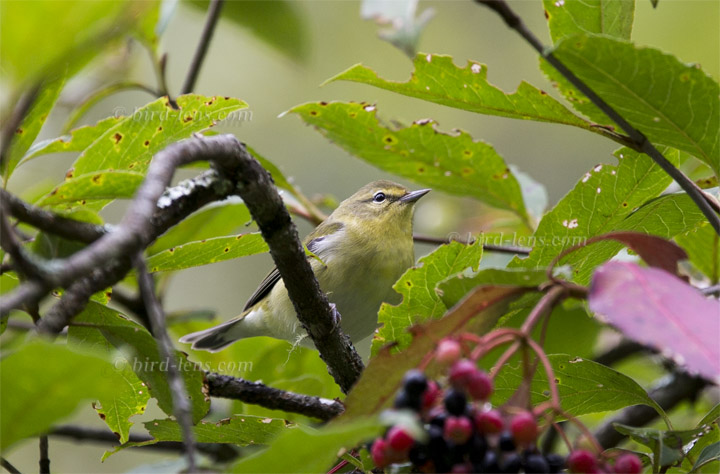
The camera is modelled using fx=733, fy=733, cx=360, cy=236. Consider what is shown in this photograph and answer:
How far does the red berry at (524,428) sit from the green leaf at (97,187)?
103cm

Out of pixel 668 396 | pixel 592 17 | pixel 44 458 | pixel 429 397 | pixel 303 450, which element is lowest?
pixel 668 396

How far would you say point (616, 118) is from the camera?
1991 mm

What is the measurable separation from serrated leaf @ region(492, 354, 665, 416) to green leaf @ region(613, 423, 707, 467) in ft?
0.60

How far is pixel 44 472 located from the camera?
225 cm

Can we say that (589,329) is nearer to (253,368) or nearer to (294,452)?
(253,368)

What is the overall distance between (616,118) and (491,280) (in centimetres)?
77

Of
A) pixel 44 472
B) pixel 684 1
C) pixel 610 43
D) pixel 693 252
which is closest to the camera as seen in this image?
pixel 610 43

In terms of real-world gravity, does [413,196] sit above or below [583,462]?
above

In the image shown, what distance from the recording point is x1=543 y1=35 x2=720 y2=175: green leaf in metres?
1.75

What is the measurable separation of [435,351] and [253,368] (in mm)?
2212

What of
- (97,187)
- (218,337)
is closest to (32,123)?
(97,187)

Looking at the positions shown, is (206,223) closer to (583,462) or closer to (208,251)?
(208,251)

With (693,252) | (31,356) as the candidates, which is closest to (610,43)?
(31,356)

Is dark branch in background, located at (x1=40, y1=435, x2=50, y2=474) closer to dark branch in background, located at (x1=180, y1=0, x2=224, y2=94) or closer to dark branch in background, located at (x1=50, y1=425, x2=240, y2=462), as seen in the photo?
dark branch in background, located at (x1=50, y1=425, x2=240, y2=462)
